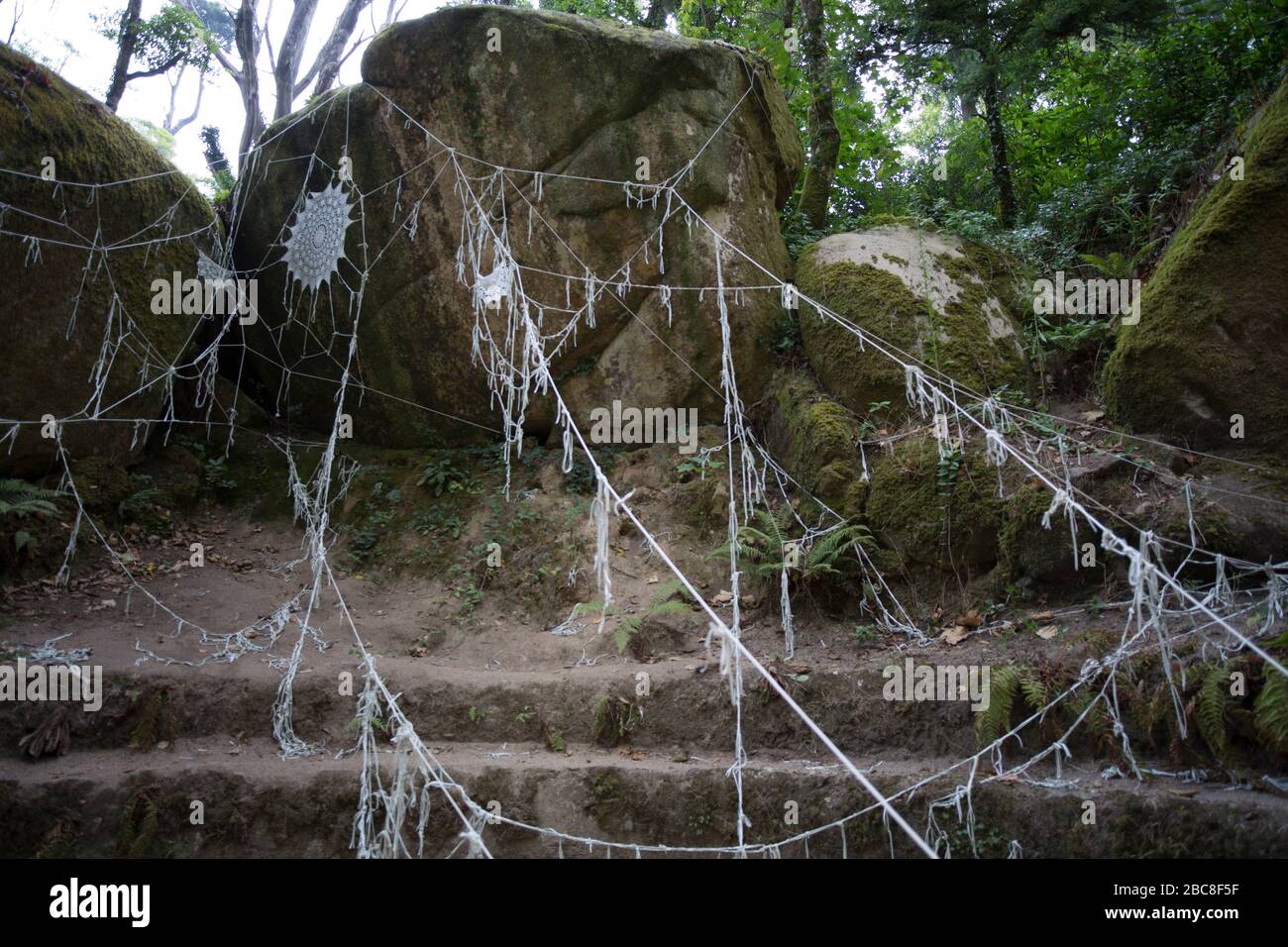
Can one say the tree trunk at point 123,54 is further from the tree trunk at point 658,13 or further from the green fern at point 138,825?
the green fern at point 138,825

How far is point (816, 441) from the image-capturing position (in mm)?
5949

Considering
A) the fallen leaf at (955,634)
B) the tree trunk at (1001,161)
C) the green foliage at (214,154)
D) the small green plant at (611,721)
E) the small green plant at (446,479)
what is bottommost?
the small green plant at (611,721)

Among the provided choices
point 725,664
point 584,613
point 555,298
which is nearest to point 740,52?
point 555,298

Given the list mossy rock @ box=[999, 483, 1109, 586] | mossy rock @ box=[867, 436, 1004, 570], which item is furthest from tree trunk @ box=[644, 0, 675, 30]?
mossy rock @ box=[999, 483, 1109, 586]

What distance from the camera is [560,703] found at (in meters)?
5.00

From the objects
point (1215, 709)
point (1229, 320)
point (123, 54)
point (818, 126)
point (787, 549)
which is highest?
point (123, 54)

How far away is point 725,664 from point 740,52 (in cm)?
593

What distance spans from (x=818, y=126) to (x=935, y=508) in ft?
13.8

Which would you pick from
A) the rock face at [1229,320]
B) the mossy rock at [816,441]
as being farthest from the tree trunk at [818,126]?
the rock face at [1229,320]

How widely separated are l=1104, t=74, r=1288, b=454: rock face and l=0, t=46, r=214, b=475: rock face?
7360 mm

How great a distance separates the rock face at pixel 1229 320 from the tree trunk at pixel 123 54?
40.2 feet

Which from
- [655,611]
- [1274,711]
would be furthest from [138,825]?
[1274,711]

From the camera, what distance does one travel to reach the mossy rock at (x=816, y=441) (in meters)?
5.76

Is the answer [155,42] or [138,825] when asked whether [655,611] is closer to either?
[138,825]
